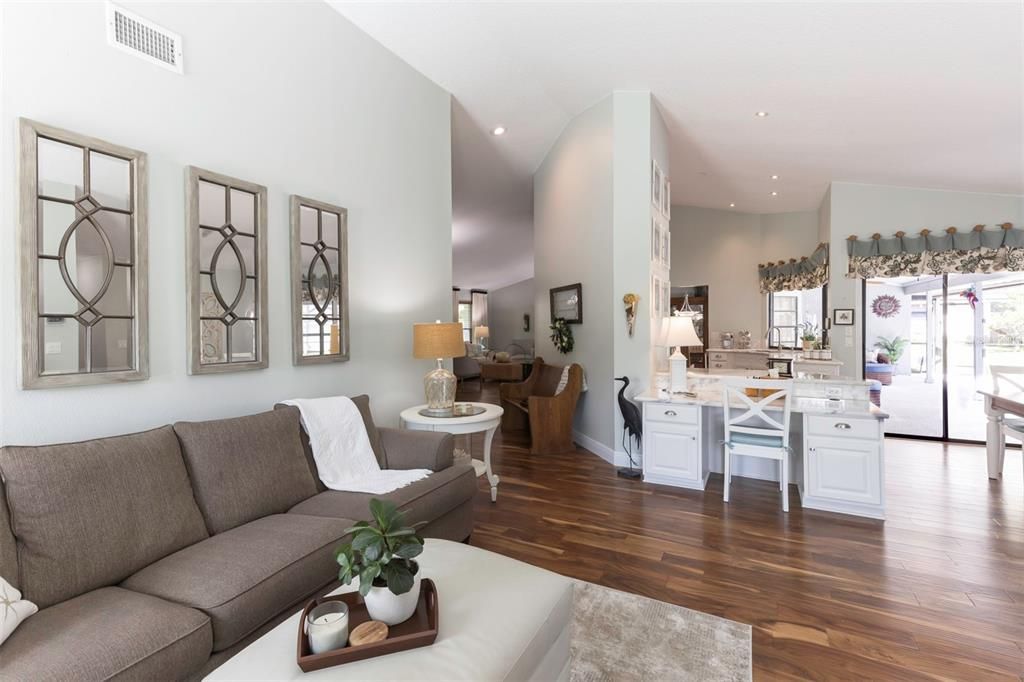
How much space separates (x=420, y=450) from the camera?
2801mm

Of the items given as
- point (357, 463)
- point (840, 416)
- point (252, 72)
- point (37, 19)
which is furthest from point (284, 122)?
point (840, 416)

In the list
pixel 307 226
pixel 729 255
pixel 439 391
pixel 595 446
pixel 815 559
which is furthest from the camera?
pixel 729 255

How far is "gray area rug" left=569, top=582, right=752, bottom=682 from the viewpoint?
5.93 ft

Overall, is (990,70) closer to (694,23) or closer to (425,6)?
(694,23)

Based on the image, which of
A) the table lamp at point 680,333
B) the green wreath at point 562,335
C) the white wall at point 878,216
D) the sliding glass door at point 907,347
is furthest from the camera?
the green wreath at point 562,335

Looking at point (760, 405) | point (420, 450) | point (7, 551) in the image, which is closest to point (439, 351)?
point (420, 450)

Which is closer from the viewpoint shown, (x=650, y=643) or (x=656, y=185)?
(x=650, y=643)

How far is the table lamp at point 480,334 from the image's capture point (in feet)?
42.3

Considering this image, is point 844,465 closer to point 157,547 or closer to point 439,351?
point 439,351

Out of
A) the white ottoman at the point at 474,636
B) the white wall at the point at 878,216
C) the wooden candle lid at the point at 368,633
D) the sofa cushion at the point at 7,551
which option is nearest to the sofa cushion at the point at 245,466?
the sofa cushion at the point at 7,551

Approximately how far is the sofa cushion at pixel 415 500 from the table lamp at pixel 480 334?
33.6 ft

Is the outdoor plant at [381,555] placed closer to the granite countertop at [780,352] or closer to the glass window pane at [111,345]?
the glass window pane at [111,345]

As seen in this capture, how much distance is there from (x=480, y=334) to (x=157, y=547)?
11.3 m

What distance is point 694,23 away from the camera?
3.09 metres
